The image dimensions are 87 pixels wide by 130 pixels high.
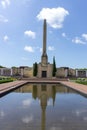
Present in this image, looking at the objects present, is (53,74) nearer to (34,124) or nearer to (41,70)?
(41,70)

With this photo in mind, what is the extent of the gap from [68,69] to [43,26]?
47.2ft

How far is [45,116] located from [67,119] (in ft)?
2.65

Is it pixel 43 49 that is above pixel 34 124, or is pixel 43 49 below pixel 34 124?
above

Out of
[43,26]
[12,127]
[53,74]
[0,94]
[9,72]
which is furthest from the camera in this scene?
[9,72]

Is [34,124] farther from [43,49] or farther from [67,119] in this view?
[43,49]

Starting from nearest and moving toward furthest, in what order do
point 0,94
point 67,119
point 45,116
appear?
point 67,119 < point 45,116 < point 0,94

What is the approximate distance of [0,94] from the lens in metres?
14.0

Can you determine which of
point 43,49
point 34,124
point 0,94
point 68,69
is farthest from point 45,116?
point 68,69

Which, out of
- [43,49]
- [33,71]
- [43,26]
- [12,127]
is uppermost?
[43,26]

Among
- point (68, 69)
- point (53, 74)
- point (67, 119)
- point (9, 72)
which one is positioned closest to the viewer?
point (67, 119)

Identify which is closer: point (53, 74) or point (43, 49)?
point (43, 49)

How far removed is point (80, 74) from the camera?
59.3 meters

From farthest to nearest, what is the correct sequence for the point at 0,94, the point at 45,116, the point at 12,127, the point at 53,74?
the point at 53,74 < the point at 0,94 < the point at 45,116 < the point at 12,127

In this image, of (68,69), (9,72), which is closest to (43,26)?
(68,69)
